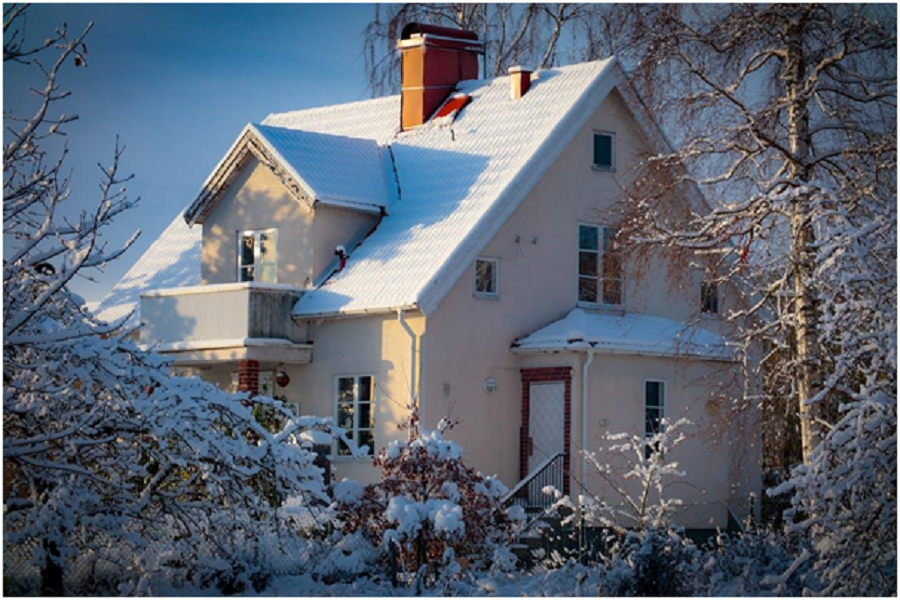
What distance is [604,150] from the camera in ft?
82.6

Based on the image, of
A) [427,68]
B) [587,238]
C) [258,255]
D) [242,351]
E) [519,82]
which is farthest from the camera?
[427,68]

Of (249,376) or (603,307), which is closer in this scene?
(249,376)

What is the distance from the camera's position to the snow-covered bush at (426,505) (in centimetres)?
1530

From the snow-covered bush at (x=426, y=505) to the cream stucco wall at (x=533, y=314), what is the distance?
19.7 ft

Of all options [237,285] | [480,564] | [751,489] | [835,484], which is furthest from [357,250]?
[835,484]

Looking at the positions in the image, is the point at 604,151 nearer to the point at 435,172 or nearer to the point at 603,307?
the point at 603,307

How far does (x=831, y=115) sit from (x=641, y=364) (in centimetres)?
696

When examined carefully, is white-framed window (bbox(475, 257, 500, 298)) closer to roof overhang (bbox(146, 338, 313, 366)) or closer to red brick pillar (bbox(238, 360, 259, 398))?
roof overhang (bbox(146, 338, 313, 366))

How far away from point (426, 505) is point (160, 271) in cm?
1548

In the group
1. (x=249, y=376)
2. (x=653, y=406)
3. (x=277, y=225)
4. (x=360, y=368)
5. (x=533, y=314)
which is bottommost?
(x=653, y=406)

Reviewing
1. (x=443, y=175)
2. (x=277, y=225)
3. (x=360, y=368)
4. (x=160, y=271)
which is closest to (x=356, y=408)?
(x=360, y=368)

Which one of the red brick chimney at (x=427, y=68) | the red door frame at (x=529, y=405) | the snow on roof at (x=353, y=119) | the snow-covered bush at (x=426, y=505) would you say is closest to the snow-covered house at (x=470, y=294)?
the red door frame at (x=529, y=405)

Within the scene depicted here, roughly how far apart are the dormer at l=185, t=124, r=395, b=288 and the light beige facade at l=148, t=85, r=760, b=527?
0.04m

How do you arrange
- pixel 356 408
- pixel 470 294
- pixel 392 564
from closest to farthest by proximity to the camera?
pixel 392 564 < pixel 470 294 < pixel 356 408
